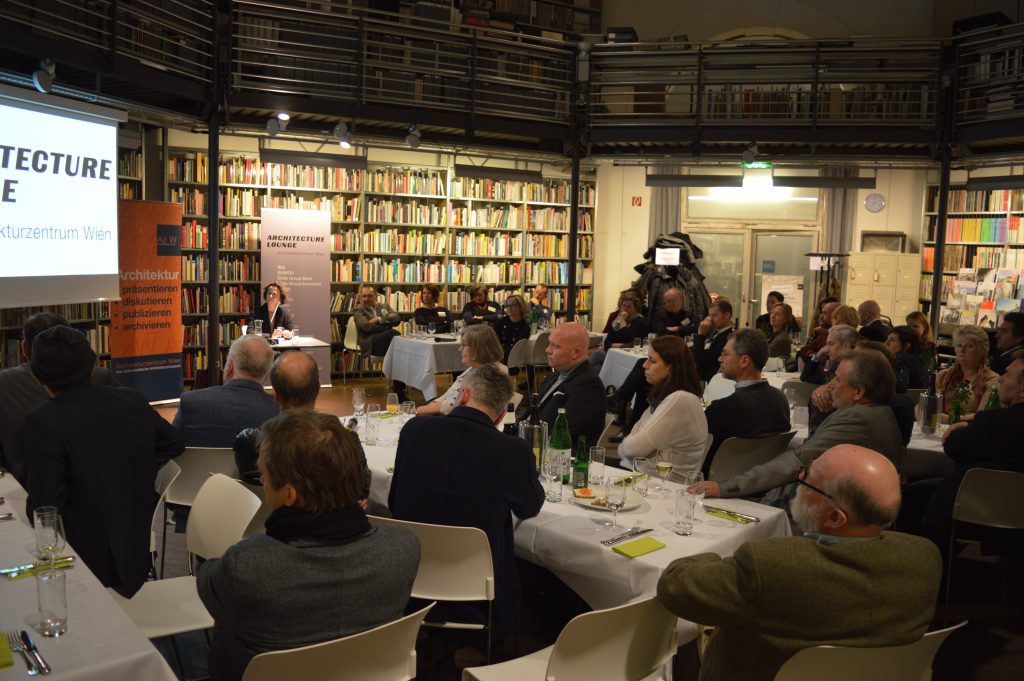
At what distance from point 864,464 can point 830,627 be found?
41cm

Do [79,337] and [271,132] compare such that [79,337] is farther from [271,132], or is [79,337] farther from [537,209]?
[537,209]

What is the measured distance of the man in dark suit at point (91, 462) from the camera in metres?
3.04

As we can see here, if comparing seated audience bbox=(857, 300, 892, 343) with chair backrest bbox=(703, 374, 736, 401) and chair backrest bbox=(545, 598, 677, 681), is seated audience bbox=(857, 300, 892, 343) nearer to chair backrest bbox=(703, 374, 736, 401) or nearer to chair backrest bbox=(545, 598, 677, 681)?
chair backrest bbox=(703, 374, 736, 401)

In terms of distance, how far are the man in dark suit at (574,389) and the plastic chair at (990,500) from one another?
1944 mm

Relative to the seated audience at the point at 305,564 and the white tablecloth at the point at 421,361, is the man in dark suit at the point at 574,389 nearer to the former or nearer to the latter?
the seated audience at the point at 305,564

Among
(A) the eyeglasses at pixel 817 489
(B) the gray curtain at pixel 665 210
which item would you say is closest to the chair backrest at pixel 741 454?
(A) the eyeglasses at pixel 817 489

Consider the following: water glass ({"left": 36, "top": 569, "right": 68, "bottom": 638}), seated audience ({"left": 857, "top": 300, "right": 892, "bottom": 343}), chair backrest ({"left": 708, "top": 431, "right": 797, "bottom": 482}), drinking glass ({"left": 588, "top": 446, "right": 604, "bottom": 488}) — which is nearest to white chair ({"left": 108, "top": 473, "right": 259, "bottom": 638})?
water glass ({"left": 36, "top": 569, "right": 68, "bottom": 638})

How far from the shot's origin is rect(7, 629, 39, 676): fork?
6.86 ft

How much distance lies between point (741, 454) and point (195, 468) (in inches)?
112

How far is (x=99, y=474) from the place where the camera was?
123 inches

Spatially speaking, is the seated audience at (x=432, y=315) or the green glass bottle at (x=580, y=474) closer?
the green glass bottle at (x=580, y=474)

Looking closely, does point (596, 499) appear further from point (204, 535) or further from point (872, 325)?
point (872, 325)

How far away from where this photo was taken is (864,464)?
7.13 feet

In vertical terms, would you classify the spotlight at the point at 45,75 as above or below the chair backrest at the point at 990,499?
above
